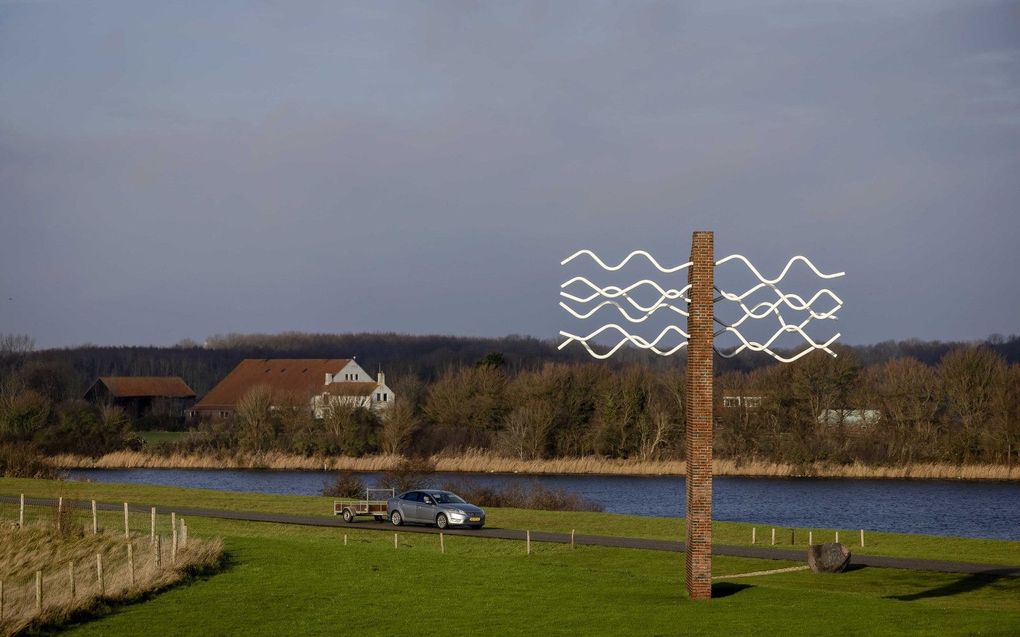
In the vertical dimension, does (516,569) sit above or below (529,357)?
below

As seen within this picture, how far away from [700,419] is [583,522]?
23905 millimetres

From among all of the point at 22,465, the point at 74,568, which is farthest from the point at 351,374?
the point at 74,568

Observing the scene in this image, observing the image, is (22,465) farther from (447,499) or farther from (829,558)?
(829,558)

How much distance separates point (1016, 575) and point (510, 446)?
5463 centimetres

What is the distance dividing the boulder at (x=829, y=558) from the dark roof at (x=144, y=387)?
333ft

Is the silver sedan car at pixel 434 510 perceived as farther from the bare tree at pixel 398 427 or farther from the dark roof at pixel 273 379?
the dark roof at pixel 273 379

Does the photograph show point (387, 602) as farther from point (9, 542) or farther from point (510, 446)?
point (510, 446)

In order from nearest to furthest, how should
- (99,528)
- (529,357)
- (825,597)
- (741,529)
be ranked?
1. (825,597)
2. (99,528)
3. (741,529)
4. (529,357)

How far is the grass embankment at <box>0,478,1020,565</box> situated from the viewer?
39594 millimetres

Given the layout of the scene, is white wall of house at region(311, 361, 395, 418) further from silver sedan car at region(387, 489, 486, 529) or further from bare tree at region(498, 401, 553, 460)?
silver sedan car at region(387, 489, 486, 529)

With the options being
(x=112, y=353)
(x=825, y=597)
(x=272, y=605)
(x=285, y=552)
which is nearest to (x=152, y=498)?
(x=285, y=552)

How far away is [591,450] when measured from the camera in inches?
3420

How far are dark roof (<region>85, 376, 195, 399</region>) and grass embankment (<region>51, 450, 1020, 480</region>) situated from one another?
35.7 m

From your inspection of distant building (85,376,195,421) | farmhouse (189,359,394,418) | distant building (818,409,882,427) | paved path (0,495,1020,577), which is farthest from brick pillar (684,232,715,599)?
distant building (85,376,195,421)
